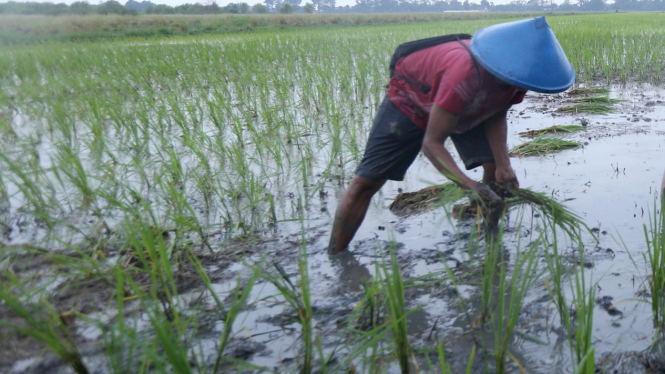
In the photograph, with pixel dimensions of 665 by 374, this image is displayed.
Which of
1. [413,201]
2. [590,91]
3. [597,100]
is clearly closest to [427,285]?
[413,201]

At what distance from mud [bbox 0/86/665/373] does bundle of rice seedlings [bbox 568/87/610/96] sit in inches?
82.7

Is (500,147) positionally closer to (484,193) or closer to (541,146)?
(484,193)

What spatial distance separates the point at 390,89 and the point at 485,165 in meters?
0.52

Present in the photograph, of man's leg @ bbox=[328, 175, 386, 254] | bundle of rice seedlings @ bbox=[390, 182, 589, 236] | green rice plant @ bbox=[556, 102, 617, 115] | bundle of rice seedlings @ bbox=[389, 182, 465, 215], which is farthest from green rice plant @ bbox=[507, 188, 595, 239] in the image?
green rice plant @ bbox=[556, 102, 617, 115]

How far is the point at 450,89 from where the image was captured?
70.5 inches

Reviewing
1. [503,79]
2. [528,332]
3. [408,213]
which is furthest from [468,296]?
[408,213]

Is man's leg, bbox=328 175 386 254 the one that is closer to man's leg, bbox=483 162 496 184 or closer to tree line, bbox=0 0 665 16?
man's leg, bbox=483 162 496 184

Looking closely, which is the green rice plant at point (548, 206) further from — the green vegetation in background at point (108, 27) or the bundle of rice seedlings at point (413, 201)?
the green vegetation in background at point (108, 27)

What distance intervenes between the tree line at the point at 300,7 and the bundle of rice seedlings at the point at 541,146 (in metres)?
17.2

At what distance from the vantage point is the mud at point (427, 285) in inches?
63.9

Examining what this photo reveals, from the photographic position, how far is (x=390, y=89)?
7.30ft

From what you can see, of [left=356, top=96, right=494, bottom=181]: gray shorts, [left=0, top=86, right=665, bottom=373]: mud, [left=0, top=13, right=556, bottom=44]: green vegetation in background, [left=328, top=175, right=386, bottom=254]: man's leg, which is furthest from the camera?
[left=0, top=13, right=556, bottom=44]: green vegetation in background

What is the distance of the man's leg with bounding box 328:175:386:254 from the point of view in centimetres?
232

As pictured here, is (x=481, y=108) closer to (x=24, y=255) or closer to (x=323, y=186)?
(x=323, y=186)
